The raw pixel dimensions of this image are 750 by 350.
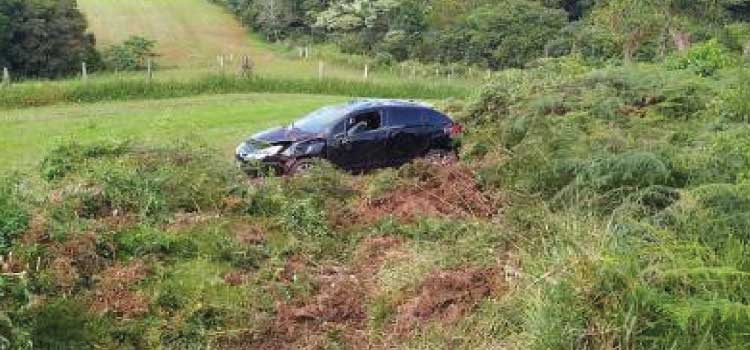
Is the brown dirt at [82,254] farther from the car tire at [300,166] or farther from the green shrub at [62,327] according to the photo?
the car tire at [300,166]

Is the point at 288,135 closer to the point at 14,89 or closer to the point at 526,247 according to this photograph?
the point at 526,247

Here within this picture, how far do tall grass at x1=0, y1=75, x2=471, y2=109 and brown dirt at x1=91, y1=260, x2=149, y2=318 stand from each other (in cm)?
1822

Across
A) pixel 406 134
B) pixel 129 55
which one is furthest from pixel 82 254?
pixel 129 55

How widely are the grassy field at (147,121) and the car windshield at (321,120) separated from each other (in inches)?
113

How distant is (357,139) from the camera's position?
612 inches

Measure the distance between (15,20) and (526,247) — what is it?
41140mm

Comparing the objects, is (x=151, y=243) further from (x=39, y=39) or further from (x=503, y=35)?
(x=503, y=35)

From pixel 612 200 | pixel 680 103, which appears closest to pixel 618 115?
pixel 680 103

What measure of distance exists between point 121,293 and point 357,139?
278 inches

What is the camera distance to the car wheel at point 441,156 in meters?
16.0

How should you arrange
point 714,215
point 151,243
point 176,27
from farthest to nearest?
point 176,27, point 151,243, point 714,215

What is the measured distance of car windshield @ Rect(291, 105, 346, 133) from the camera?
1548 cm

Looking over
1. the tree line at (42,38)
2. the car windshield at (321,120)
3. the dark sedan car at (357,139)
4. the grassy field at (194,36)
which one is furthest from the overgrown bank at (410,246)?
the grassy field at (194,36)

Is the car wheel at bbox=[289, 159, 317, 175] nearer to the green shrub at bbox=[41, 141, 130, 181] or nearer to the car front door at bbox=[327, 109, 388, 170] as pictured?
the car front door at bbox=[327, 109, 388, 170]
